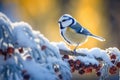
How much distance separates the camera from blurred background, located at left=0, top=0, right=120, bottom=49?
1.27 meters

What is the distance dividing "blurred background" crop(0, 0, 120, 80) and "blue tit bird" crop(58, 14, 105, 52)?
31mm

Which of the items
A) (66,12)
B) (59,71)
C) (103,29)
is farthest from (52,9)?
(59,71)

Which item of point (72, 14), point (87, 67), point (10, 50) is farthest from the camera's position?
point (72, 14)

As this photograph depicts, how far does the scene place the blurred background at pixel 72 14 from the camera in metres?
1.27

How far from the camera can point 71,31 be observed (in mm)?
1267

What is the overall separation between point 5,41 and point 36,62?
0.35ft

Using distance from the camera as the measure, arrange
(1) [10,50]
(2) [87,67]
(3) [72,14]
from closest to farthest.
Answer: (1) [10,50] < (2) [87,67] < (3) [72,14]

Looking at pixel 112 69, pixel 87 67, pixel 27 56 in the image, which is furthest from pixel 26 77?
pixel 112 69

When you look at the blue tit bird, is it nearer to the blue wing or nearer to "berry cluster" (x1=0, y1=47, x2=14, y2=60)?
the blue wing

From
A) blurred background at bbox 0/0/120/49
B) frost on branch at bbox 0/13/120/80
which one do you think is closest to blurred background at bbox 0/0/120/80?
blurred background at bbox 0/0/120/49

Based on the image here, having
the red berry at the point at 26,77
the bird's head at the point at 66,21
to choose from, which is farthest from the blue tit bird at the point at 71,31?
the red berry at the point at 26,77

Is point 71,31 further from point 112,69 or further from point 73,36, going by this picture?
point 112,69

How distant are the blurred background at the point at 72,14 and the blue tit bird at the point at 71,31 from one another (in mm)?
31

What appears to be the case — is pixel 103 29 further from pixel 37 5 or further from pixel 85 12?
pixel 37 5
